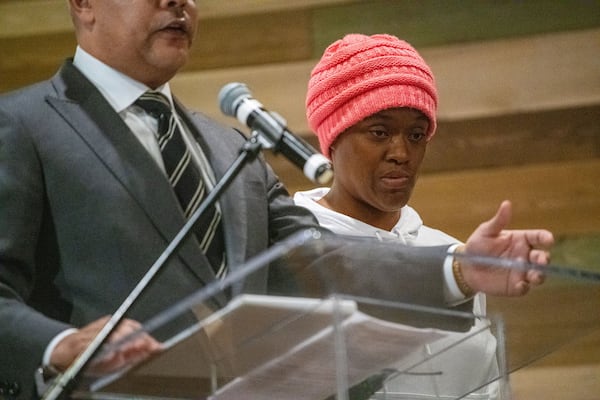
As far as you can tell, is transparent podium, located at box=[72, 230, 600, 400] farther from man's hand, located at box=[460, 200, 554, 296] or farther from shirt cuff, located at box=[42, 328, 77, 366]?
shirt cuff, located at box=[42, 328, 77, 366]

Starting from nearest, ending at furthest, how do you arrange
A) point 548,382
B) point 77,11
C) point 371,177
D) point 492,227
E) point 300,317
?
point 300,317 → point 492,227 → point 77,11 → point 371,177 → point 548,382

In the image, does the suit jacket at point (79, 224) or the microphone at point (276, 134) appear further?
the suit jacket at point (79, 224)

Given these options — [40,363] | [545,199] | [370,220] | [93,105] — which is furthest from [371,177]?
[545,199]

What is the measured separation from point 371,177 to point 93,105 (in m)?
0.55

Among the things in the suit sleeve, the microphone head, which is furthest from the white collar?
the microphone head

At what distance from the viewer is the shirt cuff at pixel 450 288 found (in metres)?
1.43

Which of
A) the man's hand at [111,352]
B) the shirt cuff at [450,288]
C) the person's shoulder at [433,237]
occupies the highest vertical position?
the person's shoulder at [433,237]

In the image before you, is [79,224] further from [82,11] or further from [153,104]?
[82,11]

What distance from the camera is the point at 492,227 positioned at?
152 centimetres

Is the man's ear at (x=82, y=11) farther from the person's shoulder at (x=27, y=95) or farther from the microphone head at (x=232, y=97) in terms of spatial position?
the microphone head at (x=232, y=97)

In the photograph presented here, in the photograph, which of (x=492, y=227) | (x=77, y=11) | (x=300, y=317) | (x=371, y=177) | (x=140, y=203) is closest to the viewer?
(x=300, y=317)

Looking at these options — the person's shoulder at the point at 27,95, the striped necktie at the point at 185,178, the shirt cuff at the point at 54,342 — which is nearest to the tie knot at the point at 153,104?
the striped necktie at the point at 185,178

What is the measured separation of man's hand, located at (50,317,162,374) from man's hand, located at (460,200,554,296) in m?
0.36

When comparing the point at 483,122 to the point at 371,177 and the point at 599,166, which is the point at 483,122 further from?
the point at 371,177
